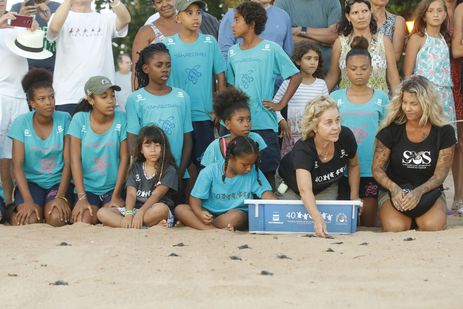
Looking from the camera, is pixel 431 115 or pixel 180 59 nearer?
pixel 431 115

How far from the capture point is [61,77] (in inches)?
309

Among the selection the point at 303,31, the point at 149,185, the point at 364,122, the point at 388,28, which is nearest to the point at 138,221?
the point at 149,185

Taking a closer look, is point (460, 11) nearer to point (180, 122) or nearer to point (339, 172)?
point (339, 172)

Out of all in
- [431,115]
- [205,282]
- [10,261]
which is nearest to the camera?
[205,282]

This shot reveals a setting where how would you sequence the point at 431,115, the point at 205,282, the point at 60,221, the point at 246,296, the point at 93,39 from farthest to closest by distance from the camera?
the point at 93,39
the point at 60,221
the point at 431,115
the point at 205,282
the point at 246,296

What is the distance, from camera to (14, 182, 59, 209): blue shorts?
753cm

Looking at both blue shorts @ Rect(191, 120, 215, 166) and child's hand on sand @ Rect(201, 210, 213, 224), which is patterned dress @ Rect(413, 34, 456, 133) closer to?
blue shorts @ Rect(191, 120, 215, 166)

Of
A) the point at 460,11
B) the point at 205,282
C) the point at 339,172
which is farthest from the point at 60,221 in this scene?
the point at 460,11

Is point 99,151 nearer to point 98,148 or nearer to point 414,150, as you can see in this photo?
point 98,148

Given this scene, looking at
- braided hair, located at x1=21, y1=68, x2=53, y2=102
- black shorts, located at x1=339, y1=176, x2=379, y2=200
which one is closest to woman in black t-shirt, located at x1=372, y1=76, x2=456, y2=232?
black shorts, located at x1=339, y1=176, x2=379, y2=200

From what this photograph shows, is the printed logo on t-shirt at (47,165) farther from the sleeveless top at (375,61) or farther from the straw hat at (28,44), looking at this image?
the sleeveless top at (375,61)

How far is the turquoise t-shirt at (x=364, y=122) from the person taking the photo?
7270 mm

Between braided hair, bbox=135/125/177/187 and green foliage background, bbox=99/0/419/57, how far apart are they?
7.24m

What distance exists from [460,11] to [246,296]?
4.28 metres
